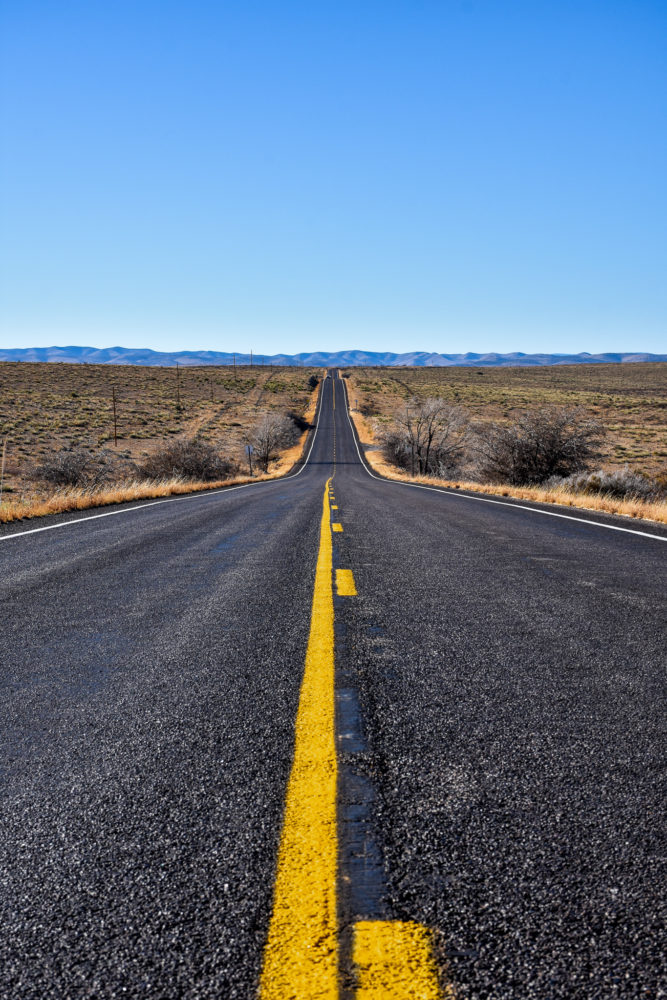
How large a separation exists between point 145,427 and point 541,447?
4192 cm

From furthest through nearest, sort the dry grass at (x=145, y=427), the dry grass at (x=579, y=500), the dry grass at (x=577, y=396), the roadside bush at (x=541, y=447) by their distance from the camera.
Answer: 1. the dry grass at (x=577, y=396)
2. the roadside bush at (x=541, y=447)
3. the dry grass at (x=145, y=427)
4. the dry grass at (x=579, y=500)

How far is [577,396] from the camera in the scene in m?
85.6

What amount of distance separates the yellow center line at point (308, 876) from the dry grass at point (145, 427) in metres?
9.58

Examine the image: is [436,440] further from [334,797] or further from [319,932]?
[319,932]

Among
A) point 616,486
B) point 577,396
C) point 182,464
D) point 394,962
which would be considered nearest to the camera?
point 394,962

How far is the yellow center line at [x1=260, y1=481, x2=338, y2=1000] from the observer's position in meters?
1.17

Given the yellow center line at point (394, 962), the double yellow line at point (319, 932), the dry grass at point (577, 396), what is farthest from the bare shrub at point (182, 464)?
the yellow center line at point (394, 962)

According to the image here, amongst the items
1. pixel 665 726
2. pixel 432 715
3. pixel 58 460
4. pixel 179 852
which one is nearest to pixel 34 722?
pixel 179 852

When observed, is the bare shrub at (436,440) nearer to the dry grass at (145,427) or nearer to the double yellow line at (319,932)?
the dry grass at (145,427)

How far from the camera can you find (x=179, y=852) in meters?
1.57

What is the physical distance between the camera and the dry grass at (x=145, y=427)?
14.1 metres

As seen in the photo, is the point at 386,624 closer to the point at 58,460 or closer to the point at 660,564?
the point at 660,564

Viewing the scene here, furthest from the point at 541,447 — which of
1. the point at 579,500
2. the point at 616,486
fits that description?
the point at 579,500

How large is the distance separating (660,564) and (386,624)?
11.9ft
